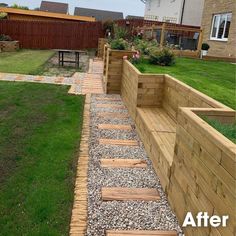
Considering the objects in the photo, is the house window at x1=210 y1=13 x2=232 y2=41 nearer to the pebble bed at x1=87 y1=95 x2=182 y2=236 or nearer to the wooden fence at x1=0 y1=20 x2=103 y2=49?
the wooden fence at x1=0 y1=20 x2=103 y2=49

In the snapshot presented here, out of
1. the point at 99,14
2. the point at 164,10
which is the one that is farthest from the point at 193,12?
the point at 99,14

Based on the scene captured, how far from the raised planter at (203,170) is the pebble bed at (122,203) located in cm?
19

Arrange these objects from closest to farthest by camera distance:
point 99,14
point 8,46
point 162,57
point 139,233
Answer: point 139,233, point 162,57, point 8,46, point 99,14

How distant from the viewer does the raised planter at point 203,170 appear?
234 centimetres

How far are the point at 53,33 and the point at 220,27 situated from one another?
1106 centimetres

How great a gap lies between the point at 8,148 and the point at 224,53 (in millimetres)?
15399

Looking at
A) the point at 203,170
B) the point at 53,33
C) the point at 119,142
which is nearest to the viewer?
the point at 203,170

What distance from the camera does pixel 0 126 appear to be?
580cm

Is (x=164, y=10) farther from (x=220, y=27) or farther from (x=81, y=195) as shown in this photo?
(x=81, y=195)

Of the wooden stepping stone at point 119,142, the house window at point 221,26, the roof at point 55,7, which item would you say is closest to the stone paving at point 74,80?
the wooden stepping stone at point 119,142

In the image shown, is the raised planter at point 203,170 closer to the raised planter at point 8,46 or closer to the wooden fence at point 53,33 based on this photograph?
the raised planter at point 8,46

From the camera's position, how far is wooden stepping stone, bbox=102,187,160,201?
3.69m

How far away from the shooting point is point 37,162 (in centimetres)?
443

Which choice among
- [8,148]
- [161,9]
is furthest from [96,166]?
[161,9]
